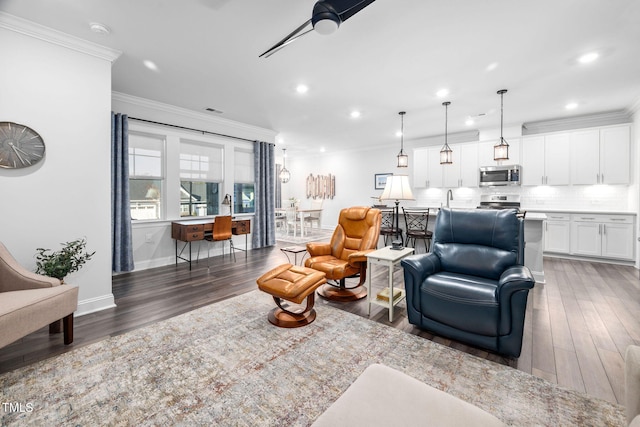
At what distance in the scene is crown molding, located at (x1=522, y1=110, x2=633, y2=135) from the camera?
5.23 m

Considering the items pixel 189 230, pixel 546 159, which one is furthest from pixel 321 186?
pixel 546 159

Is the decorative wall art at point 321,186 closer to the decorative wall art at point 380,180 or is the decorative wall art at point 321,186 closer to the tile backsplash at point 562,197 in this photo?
the decorative wall art at point 380,180

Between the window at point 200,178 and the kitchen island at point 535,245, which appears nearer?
the kitchen island at point 535,245

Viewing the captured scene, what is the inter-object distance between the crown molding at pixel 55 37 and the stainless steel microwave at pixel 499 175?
6913 mm

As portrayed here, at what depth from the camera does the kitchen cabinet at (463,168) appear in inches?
261

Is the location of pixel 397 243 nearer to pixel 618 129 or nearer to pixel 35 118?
pixel 35 118

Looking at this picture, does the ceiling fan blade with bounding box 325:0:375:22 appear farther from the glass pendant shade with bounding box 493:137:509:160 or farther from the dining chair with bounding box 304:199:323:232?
the dining chair with bounding box 304:199:323:232

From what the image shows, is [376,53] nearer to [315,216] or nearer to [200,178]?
[200,178]

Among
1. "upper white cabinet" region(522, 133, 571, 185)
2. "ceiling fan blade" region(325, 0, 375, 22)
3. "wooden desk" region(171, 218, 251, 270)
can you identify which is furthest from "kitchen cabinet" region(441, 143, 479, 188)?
"ceiling fan blade" region(325, 0, 375, 22)

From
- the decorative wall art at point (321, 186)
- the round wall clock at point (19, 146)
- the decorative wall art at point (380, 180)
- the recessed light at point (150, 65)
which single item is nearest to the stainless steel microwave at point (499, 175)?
the decorative wall art at point (380, 180)

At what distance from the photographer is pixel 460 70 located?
354 centimetres

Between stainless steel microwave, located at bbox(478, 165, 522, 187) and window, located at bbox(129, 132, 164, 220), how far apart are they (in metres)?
6.79

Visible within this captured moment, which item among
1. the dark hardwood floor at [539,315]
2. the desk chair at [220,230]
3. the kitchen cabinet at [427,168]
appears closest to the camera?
the dark hardwood floor at [539,315]

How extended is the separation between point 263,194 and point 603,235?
6683 millimetres
